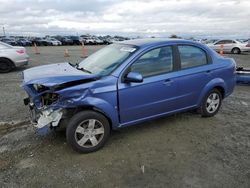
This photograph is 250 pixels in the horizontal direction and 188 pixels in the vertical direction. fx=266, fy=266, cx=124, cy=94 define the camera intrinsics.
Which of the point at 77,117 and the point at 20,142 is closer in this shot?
the point at 77,117

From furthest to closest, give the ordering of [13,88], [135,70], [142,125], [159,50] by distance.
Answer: [13,88] < [142,125] < [159,50] < [135,70]

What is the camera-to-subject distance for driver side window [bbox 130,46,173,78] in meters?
4.38

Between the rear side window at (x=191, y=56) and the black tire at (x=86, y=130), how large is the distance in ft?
6.11

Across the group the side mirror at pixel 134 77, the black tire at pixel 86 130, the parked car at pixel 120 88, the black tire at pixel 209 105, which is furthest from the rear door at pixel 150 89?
the black tire at pixel 209 105

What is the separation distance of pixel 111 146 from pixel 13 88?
5.35 m

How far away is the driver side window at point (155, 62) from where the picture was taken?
4.38 m

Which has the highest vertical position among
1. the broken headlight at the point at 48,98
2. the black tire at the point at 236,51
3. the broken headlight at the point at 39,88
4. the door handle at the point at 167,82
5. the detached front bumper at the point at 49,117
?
the broken headlight at the point at 39,88

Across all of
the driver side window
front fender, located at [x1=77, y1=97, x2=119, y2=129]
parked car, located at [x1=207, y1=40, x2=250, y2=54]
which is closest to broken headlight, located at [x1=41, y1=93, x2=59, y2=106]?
front fender, located at [x1=77, y1=97, x2=119, y2=129]

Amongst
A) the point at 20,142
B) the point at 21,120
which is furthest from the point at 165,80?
the point at 21,120

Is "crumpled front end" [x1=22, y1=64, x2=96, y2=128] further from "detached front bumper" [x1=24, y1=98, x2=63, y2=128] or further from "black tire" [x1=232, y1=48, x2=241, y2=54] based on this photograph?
"black tire" [x1=232, y1=48, x2=241, y2=54]

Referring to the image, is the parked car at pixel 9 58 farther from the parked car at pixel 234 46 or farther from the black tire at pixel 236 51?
the black tire at pixel 236 51

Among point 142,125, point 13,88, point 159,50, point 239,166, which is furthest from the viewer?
point 13,88

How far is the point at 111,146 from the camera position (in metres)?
4.32

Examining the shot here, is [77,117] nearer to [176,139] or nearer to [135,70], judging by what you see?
[135,70]
